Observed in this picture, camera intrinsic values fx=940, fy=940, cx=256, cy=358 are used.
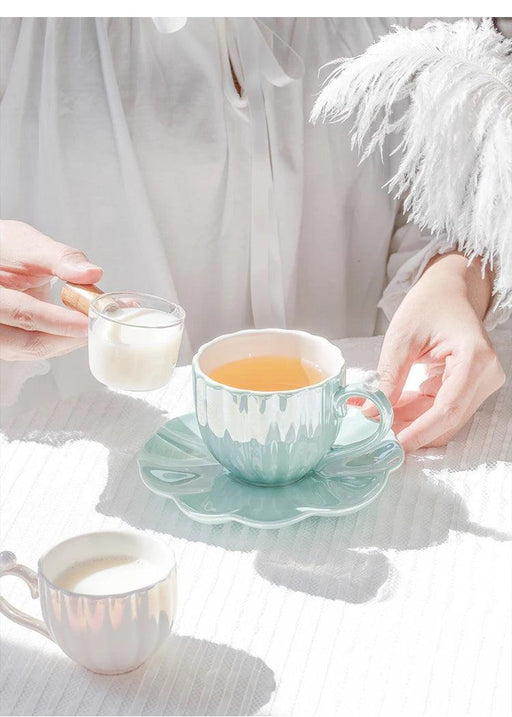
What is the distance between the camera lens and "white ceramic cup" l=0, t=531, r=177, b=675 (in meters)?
0.52

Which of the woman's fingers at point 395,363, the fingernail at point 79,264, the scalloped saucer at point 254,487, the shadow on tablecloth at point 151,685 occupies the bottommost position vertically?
the shadow on tablecloth at point 151,685

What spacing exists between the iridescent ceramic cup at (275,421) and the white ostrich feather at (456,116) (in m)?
0.21

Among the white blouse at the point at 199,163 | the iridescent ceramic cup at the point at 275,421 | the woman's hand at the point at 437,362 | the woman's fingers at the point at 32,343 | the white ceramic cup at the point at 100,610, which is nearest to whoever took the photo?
the white ceramic cup at the point at 100,610

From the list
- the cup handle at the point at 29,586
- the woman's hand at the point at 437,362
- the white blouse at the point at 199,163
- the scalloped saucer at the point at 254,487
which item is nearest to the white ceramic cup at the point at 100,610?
the cup handle at the point at 29,586

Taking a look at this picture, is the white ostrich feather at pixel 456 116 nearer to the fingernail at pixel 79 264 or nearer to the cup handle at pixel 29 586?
the fingernail at pixel 79 264

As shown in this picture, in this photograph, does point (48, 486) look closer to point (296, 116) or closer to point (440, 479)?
point (440, 479)

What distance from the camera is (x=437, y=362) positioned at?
85 centimetres

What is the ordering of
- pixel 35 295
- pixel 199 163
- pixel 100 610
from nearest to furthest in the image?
pixel 100 610 → pixel 35 295 → pixel 199 163

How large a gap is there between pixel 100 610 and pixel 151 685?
0.06 metres

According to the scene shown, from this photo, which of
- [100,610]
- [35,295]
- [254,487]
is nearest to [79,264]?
[35,295]

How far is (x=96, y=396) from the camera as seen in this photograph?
2.78 ft

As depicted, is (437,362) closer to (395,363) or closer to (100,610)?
(395,363)

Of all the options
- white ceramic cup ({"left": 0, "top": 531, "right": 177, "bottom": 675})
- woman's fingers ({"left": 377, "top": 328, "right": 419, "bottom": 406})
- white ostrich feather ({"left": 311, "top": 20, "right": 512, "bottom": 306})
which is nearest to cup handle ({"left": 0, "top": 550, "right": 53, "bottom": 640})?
white ceramic cup ({"left": 0, "top": 531, "right": 177, "bottom": 675})

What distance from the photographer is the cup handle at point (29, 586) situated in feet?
1.81
